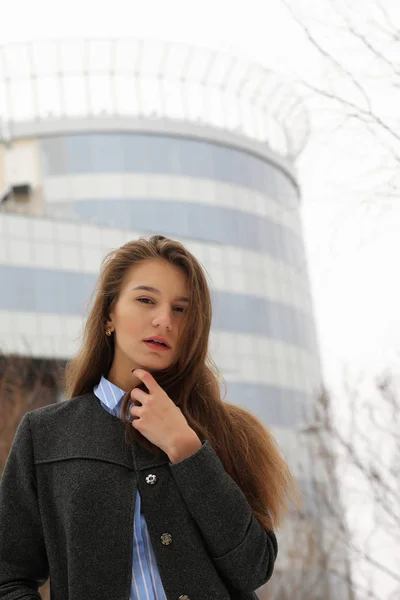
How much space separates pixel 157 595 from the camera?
2781 millimetres

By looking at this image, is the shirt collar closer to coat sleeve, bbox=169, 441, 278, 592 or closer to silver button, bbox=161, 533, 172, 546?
coat sleeve, bbox=169, 441, 278, 592

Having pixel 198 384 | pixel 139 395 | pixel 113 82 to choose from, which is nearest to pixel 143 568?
pixel 139 395

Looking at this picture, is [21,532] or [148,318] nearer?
[21,532]

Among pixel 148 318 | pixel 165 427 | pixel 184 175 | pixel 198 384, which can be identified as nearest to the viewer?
pixel 165 427

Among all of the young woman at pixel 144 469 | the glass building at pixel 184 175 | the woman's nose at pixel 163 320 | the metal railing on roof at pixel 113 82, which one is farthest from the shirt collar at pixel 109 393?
the metal railing on roof at pixel 113 82

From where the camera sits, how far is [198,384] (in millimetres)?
3141

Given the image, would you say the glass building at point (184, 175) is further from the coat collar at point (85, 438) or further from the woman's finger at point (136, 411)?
the woman's finger at point (136, 411)

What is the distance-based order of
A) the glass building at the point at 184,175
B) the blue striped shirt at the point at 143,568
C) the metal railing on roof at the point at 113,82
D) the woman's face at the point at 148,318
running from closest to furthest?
the blue striped shirt at the point at 143,568 < the woman's face at the point at 148,318 < the glass building at the point at 184,175 < the metal railing on roof at the point at 113,82

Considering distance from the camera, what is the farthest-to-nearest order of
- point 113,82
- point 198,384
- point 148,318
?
point 113,82
point 198,384
point 148,318

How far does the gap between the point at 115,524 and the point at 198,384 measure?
1.74 feet

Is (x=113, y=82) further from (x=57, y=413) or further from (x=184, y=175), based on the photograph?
(x=57, y=413)

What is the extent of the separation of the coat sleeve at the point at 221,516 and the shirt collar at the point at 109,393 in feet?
0.94

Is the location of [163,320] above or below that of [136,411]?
above

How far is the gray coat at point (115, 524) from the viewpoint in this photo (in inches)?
109
